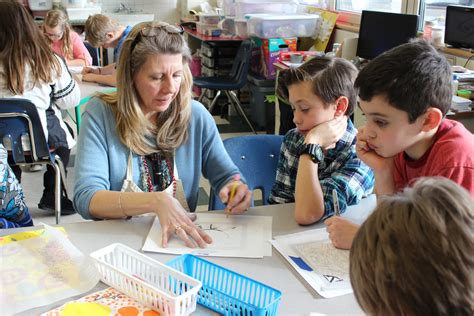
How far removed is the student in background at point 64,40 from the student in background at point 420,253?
146 inches

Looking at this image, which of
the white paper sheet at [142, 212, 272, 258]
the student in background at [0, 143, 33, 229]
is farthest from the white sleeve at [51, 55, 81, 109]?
the white paper sheet at [142, 212, 272, 258]

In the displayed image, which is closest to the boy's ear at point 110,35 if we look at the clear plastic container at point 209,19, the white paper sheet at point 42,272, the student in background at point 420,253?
the clear plastic container at point 209,19

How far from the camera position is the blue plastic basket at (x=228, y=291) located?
36.6 inches

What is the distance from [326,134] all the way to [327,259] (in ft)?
1.39

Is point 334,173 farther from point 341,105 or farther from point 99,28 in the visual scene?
point 99,28

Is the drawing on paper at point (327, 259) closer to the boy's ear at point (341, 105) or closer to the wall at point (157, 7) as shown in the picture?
the boy's ear at point (341, 105)

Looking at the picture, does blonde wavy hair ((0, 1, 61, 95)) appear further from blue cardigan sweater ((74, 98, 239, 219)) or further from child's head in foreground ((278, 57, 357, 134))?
child's head in foreground ((278, 57, 357, 134))

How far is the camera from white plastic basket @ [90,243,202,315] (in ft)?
3.07

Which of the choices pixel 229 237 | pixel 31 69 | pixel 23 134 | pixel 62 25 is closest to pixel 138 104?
pixel 229 237

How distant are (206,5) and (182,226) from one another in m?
5.02

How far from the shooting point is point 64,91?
2.76m

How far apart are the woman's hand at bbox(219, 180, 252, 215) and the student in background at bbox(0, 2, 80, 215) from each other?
150cm

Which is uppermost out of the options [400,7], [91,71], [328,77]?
[400,7]

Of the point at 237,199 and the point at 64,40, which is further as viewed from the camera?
the point at 64,40
